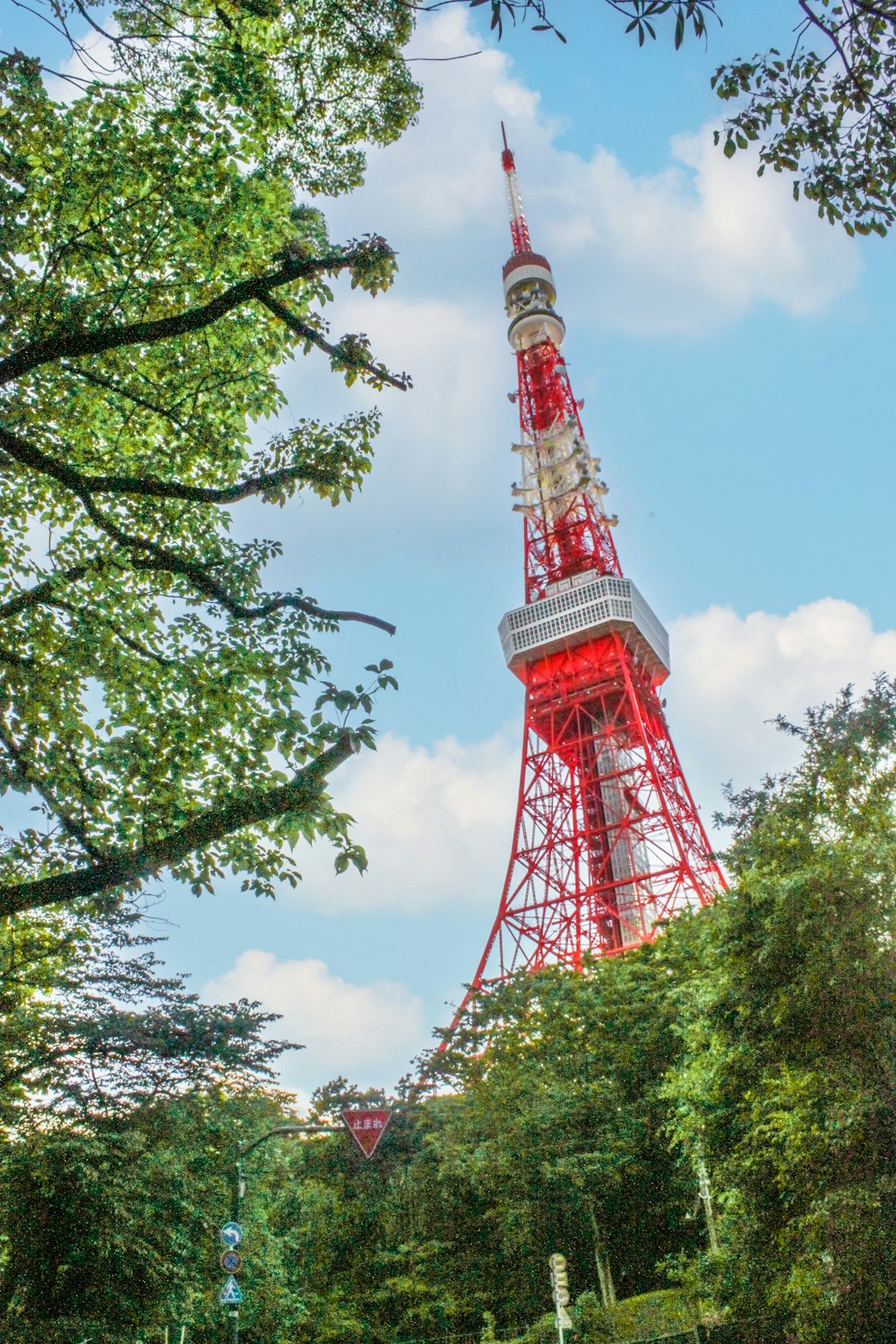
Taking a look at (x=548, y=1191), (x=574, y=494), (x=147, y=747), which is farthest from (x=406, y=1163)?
(x=574, y=494)

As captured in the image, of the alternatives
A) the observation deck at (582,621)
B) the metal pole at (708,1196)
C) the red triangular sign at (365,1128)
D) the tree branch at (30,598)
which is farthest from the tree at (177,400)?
the observation deck at (582,621)

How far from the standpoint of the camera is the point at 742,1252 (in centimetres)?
1385

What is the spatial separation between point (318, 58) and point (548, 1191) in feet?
69.1

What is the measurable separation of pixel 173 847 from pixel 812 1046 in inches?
413

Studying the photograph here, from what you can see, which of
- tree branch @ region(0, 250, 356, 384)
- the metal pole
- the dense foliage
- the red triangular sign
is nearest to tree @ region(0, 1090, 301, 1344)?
the dense foliage

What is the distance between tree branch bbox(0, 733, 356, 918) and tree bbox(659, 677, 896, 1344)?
886 cm

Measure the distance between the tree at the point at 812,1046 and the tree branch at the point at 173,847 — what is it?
29.1ft

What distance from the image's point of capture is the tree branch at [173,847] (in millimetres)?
5258

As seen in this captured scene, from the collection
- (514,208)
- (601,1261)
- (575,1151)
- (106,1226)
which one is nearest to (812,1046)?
(575,1151)

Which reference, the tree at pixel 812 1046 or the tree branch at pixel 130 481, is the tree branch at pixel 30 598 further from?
the tree at pixel 812 1046

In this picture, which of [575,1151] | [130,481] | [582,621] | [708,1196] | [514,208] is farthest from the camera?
[514,208]

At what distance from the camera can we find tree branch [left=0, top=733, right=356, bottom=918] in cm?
526

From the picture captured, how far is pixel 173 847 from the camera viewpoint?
547 centimetres

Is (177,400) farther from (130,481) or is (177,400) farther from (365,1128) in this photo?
(365,1128)
